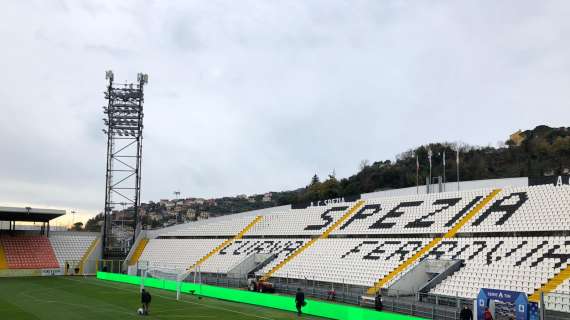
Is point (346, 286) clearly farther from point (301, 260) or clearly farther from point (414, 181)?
point (414, 181)

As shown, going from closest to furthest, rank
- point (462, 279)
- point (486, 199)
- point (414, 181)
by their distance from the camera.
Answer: point (462, 279) → point (486, 199) → point (414, 181)

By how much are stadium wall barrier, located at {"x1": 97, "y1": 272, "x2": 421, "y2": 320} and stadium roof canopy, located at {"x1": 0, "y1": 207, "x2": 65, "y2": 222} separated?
15.4 m

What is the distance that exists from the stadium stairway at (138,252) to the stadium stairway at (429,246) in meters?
36.2

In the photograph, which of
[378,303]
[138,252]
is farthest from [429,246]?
[138,252]

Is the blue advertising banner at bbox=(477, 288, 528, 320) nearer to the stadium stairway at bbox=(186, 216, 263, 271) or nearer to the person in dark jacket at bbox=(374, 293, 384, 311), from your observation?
the person in dark jacket at bbox=(374, 293, 384, 311)

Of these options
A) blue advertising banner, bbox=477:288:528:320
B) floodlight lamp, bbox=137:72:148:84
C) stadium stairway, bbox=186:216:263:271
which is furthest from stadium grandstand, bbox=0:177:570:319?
floodlight lamp, bbox=137:72:148:84

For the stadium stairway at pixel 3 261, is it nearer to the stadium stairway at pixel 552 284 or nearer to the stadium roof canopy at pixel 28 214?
the stadium roof canopy at pixel 28 214

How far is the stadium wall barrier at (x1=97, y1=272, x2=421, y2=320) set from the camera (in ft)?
81.3

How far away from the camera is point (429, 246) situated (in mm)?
38031

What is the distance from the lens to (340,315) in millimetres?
26625

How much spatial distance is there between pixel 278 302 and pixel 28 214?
126ft

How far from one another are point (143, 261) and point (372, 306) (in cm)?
3276

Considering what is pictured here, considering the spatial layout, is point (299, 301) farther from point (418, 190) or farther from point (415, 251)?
point (418, 190)

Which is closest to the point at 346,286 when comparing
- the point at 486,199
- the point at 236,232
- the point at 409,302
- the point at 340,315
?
the point at 409,302
